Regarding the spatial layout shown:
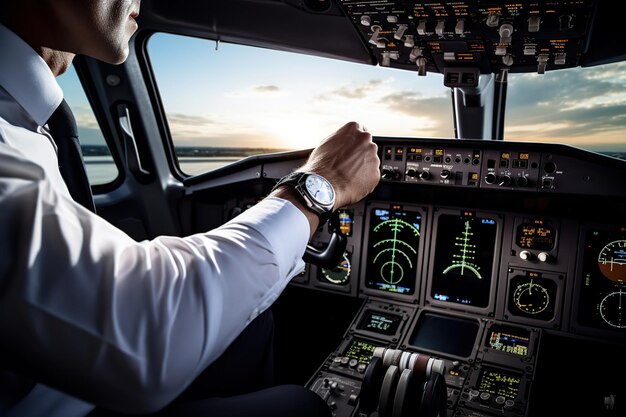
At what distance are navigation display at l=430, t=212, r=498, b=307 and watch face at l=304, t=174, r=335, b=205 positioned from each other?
83.3 inches

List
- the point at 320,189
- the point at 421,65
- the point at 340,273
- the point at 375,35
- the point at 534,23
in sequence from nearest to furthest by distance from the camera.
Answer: the point at 320,189 < the point at 534,23 < the point at 375,35 < the point at 421,65 < the point at 340,273

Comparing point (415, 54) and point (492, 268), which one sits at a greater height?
point (415, 54)

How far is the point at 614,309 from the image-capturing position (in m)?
2.45

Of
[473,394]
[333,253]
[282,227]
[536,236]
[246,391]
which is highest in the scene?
[282,227]

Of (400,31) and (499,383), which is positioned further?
(499,383)

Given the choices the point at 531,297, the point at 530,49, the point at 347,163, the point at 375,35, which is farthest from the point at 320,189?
the point at 531,297

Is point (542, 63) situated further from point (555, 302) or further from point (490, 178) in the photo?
point (555, 302)

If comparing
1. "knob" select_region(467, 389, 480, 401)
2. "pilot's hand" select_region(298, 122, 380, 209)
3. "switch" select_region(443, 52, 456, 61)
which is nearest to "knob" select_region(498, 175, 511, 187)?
"switch" select_region(443, 52, 456, 61)

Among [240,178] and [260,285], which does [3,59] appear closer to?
[260,285]

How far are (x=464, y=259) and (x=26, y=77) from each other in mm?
2408

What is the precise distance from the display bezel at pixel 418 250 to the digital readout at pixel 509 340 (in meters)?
0.47

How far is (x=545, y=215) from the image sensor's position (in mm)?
2613

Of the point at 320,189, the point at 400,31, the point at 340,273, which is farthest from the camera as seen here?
the point at 340,273

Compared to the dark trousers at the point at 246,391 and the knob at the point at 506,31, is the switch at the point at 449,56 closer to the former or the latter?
the knob at the point at 506,31
